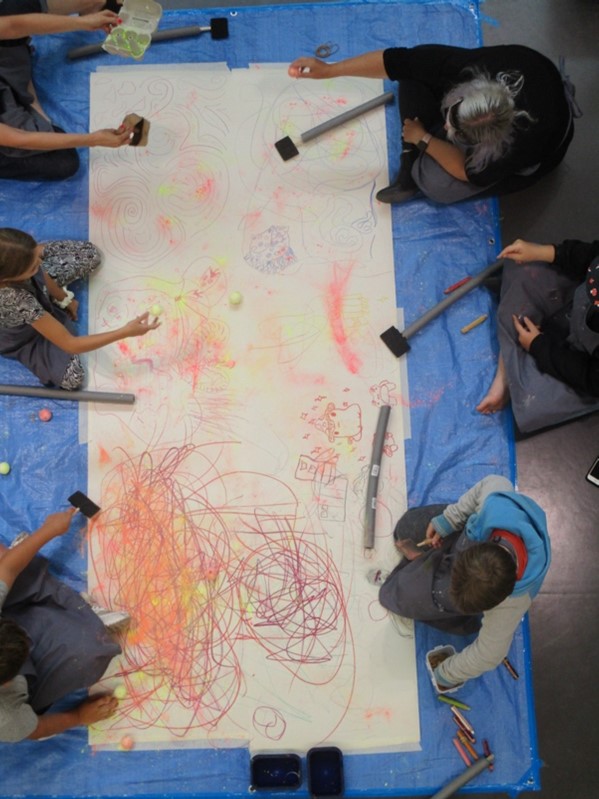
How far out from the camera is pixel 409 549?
7.39 ft

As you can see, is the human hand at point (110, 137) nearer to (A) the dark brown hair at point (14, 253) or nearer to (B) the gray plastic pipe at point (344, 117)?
(A) the dark brown hair at point (14, 253)

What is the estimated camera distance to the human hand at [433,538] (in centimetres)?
216

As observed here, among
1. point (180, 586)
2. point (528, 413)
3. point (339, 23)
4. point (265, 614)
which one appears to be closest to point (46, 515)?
point (180, 586)

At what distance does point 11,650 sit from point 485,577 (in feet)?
3.96

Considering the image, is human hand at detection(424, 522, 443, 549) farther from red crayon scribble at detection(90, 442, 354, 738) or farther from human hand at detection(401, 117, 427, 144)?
human hand at detection(401, 117, 427, 144)

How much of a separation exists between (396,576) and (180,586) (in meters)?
0.69

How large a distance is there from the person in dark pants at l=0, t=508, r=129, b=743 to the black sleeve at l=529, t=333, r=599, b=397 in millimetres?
1549

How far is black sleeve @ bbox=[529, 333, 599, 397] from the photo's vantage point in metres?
2.20

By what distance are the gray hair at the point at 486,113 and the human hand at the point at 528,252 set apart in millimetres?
279

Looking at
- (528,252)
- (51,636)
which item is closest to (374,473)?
(528,252)

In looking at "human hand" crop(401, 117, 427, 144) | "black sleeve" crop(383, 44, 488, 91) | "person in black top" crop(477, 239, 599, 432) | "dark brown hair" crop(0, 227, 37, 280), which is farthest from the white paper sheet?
"dark brown hair" crop(0, 227, 37, 280)

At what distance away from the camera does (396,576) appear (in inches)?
88.1

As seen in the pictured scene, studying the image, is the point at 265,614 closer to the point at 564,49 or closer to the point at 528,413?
the point at 528,413

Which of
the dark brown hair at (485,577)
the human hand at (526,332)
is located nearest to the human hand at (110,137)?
the human hand at (526,332)
